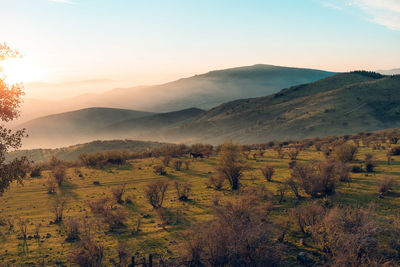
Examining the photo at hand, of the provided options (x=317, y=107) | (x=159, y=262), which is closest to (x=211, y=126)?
(x=317, y=107)

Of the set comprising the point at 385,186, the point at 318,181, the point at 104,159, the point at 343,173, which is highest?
the point at 104,159

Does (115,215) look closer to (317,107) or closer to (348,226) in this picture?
(348,226)

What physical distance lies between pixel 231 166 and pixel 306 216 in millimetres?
10425

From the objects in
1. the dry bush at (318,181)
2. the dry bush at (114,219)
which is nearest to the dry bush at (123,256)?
the dry bush at (114,219)

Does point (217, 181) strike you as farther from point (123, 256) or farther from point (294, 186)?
point (123, 256)

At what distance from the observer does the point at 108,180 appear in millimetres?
30047

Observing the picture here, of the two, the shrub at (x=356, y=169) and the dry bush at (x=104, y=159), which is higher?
the dry bush at (x=104, y=159)

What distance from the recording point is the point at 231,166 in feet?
80.2

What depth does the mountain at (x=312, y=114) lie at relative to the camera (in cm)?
8662

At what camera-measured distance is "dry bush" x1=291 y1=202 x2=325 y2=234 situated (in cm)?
1403

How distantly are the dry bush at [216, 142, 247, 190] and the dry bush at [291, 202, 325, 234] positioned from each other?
Result: 9195 mm

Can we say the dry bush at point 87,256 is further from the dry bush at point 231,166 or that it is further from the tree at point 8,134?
the dry bush at point 231,166

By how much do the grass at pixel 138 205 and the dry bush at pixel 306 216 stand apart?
500 millimetres

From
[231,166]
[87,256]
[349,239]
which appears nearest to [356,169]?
A: [231,166]
